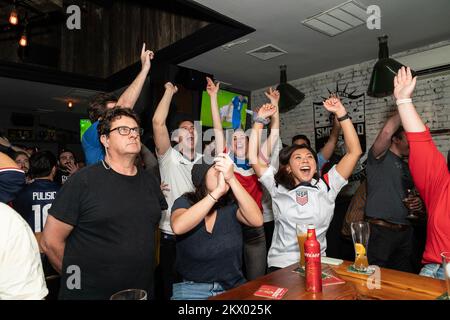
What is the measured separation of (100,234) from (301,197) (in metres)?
1.26

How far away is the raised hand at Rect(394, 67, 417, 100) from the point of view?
1.72 metres

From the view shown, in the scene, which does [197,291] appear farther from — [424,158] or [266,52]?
[266,52]

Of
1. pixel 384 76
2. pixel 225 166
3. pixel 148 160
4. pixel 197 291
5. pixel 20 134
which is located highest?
pixel 20 134

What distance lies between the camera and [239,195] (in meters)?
1.77

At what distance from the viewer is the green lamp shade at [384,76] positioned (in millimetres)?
3566

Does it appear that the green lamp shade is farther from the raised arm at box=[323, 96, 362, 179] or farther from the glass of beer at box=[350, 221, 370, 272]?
the glass of beer at box=[350, 221, 370, 272]

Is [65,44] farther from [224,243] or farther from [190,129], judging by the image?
[224,243]

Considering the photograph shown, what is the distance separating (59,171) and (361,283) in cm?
507

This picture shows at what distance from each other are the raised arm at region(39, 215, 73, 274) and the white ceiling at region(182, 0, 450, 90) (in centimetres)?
251

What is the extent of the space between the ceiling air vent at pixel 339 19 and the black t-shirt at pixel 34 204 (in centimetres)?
323

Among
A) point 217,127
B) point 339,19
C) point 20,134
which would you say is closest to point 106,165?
point 217,127

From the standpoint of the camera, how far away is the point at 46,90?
267 inches

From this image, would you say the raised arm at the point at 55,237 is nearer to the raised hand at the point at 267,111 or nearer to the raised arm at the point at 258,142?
the raised arm at the point at 258,142
